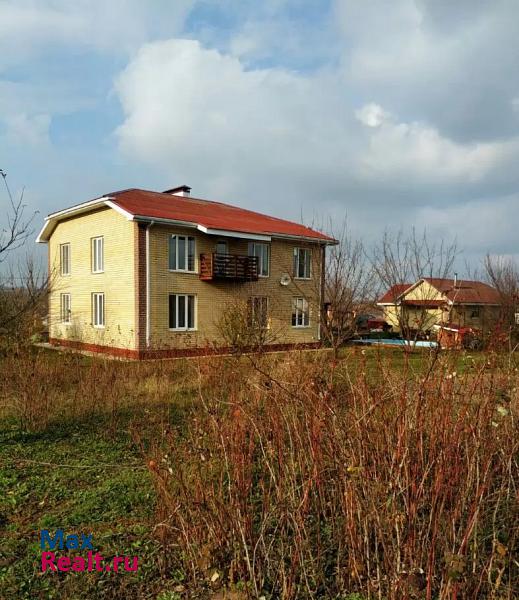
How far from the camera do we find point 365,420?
9.21 ft

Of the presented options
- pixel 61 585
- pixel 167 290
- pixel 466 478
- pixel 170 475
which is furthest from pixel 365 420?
pixel 167 290

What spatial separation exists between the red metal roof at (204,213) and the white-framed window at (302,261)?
2.99ft

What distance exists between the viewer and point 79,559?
10.3 feet

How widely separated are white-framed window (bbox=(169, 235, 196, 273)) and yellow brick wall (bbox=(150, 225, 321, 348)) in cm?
19

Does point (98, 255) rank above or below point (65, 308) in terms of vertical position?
above

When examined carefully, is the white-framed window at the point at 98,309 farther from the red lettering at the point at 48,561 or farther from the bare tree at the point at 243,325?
the red lettering at the point at 48,561

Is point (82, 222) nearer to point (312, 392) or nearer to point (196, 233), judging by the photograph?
point (196, 233)

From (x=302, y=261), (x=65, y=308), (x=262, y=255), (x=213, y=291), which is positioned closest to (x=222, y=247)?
(x=213, y=291)

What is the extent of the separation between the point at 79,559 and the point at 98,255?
1938 centimetres

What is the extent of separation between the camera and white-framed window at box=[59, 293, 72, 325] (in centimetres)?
2292

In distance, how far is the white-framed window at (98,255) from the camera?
21.0 meters

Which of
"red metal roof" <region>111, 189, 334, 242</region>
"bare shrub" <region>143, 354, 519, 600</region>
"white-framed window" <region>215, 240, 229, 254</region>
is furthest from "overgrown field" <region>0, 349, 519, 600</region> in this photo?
"white-framed window" <region>215, 240, 229, 254</region>

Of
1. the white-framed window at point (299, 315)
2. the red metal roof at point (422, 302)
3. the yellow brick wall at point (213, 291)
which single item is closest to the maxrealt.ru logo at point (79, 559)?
the red metal roof at point (422, 302)

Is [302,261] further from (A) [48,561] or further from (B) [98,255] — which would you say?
(A) [48,561]
